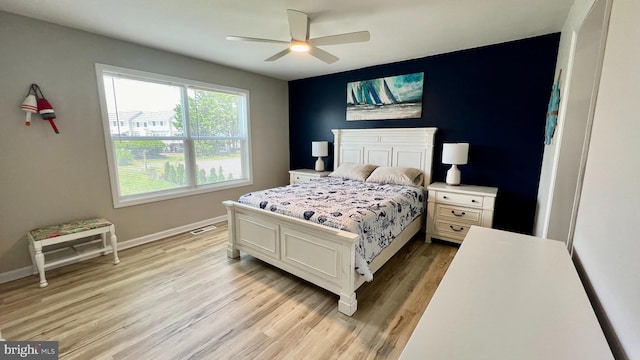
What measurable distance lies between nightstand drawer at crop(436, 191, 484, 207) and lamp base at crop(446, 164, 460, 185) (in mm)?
255

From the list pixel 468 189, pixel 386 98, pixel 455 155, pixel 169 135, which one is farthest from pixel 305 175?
pixel 468 189

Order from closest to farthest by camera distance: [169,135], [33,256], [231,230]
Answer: [33,256]
[231,230]
[169,135]

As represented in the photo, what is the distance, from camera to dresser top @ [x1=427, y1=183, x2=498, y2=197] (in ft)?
9.52

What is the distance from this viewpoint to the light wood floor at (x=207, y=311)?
5.46ft

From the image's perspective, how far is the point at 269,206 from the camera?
2.53 metres

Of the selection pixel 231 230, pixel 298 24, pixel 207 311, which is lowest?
pixel 207 311

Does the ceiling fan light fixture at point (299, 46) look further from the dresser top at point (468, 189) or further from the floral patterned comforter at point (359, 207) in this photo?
the dresser top at point (468, 189)

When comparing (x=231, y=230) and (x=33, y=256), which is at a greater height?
(x=231, y=230)

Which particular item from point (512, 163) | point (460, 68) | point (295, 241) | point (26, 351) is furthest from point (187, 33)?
point (512, 163)

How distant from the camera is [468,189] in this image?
10.1ft

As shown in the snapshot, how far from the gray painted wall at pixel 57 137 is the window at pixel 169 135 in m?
0.12

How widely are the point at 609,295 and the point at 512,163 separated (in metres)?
2.78

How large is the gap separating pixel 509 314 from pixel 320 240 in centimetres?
144

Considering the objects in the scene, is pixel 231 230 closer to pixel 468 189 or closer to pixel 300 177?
pixel 300 177
